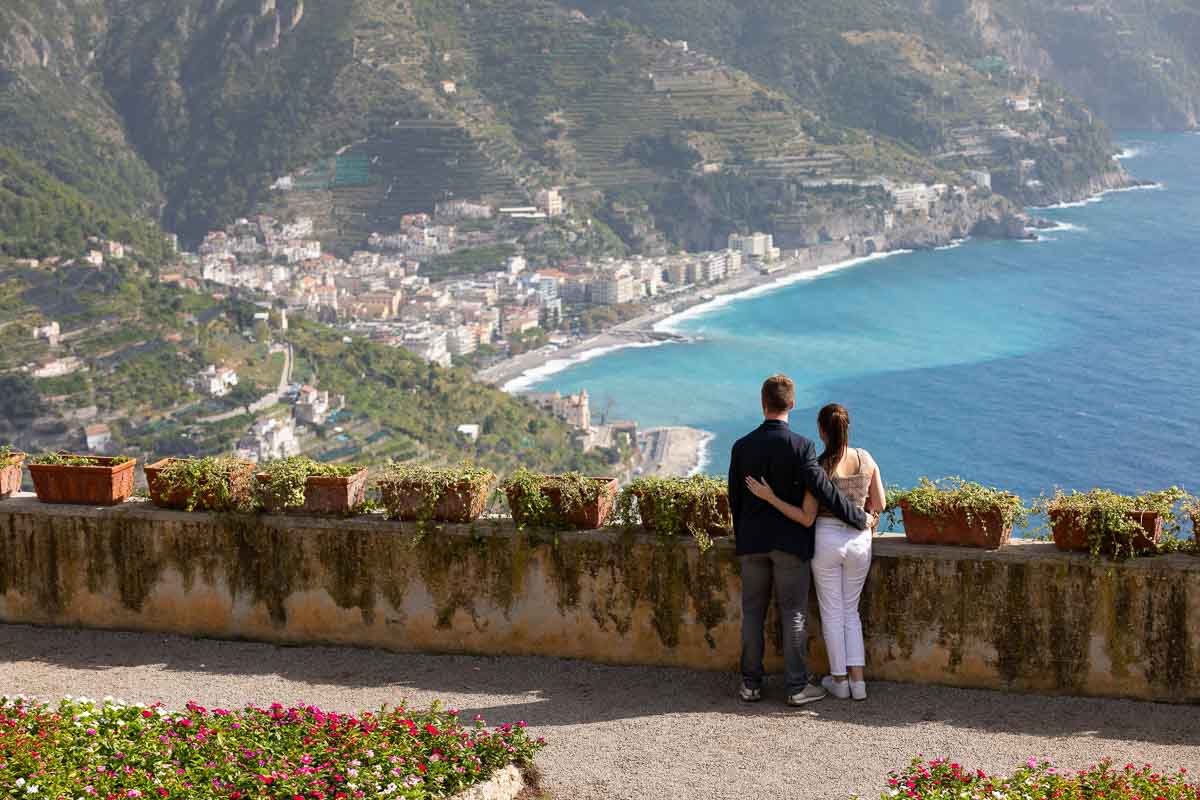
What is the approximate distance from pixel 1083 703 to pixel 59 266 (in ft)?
290

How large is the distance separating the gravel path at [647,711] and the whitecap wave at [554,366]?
8476 centimetres

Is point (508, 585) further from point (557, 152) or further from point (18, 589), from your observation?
point (557, 152)

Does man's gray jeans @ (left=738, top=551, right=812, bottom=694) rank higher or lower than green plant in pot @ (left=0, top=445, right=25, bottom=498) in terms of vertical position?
lower

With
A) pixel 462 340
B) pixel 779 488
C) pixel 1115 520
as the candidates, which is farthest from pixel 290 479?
pixel 462 340

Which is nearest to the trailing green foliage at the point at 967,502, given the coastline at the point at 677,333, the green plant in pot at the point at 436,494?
the green plant in pot at the point at 436,494

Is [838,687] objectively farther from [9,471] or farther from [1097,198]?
[1097,198]

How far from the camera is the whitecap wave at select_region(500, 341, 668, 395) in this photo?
308 feet

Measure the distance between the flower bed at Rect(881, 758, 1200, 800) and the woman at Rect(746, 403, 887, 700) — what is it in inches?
39.3

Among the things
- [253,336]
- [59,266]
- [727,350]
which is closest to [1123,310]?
[727,350]

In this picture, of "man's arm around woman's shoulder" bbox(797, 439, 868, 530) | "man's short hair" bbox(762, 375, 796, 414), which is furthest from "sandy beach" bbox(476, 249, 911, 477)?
"man's short hair" bbox(762, 375, 796, 414)

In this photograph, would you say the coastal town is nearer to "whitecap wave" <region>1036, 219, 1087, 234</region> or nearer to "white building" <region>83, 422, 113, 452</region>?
"white building" <region>83, 422, 113, 452</region>

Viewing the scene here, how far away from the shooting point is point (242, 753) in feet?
16.1

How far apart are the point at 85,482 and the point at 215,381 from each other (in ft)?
240

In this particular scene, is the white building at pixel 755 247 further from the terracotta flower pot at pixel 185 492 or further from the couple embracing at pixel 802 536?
the couple embracing at pixel 802 536
